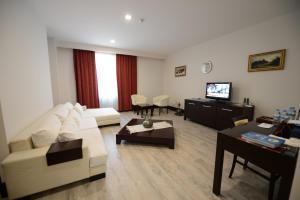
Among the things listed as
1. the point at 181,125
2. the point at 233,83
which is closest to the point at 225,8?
the point at 233,83

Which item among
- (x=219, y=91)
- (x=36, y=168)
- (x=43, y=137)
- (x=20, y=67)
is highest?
(x=20, y=67)

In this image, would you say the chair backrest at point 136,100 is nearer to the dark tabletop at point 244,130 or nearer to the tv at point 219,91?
the tv at point 219,91

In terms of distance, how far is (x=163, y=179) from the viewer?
174 cm

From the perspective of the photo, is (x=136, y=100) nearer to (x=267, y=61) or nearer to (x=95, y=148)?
(x=95, y=148)

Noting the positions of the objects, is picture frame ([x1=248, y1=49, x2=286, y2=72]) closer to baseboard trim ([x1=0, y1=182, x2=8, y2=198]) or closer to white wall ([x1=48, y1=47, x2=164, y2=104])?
white wall ([x1=48, y1=47, x2=164, y2=104])

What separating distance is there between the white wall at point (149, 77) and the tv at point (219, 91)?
290 centimetres

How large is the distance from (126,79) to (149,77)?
1181 mm

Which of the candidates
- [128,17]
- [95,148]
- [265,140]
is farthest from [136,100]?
[265,140]

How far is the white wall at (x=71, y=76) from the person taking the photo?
3930 mm

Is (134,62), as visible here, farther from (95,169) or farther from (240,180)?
(240,180)

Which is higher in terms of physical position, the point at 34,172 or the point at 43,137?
the point at 43,137

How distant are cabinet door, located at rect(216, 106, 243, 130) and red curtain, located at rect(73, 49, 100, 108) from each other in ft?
13.9

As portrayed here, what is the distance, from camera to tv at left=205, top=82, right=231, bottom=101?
3.37m

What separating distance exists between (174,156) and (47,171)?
1.79 meters
